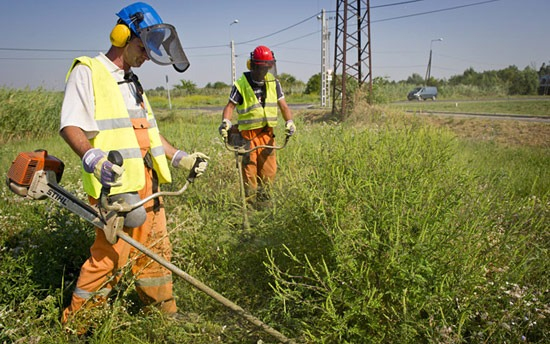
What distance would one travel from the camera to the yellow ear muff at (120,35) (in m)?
2.13

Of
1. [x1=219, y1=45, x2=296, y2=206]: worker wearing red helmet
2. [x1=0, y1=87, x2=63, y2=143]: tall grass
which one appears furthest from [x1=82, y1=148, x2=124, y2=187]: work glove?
[x1=0, y1=87, x2=63, y2=143]: tall grass

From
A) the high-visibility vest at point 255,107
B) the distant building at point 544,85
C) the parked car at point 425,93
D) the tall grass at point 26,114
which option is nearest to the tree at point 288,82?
the parked car at point 425,93

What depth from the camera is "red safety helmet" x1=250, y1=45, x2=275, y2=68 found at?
13.0 ft

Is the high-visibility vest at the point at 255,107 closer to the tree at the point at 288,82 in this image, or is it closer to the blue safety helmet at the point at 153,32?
the blue safety helmet at the point at 153,32

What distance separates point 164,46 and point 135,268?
1.43 metres

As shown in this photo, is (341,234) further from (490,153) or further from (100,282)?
(490,153)

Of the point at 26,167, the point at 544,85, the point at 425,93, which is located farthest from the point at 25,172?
the point at 544,85

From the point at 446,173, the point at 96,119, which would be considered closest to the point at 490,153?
the point at 446,173

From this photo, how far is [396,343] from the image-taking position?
5.86 feet

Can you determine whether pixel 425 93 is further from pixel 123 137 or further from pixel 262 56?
pixel 123 137

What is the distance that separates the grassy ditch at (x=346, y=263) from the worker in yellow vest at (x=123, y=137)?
0.57ft

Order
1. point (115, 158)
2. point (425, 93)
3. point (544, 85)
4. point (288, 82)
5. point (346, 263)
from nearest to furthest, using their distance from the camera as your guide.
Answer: point (115, 158), point (346, 263), point (544, 85), point (425, 93), point (288, 82)

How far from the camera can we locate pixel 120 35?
214 centimetres

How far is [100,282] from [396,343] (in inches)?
65.6
